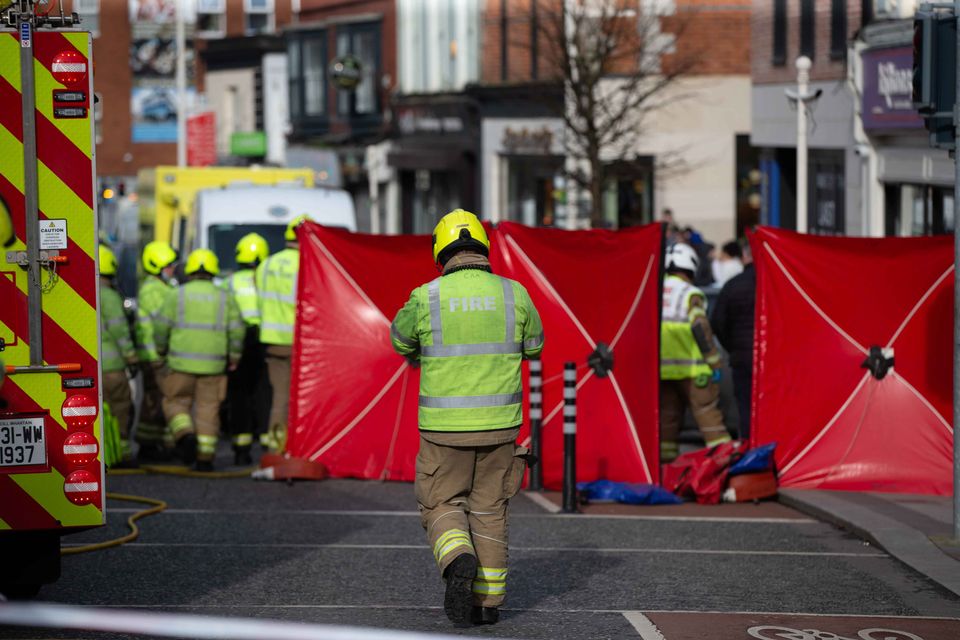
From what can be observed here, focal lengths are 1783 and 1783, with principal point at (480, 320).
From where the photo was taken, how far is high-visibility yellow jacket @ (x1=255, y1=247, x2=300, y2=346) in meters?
14.7

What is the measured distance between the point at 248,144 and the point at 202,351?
1736 inches

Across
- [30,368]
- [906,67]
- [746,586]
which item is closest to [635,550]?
[746,586]

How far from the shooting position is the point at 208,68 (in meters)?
65.0

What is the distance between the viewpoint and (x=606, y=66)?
30.1m

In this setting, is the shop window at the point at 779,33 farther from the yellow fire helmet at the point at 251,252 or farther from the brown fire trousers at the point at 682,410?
the brown fire trousers at the point at 682,410

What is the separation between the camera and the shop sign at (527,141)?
116 feet

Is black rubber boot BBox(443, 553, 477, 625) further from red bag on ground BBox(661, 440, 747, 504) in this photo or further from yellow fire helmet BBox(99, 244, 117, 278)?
yellow fire helmet BBox(99, 244, 117, 278)

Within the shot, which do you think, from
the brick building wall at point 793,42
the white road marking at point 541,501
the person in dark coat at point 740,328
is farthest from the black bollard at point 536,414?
the brick building wall at point 793,42

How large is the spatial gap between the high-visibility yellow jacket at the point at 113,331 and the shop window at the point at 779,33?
53.3ft

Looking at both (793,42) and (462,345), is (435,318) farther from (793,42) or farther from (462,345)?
(793,42)

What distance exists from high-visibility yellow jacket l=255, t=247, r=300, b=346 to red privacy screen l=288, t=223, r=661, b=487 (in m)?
1.01

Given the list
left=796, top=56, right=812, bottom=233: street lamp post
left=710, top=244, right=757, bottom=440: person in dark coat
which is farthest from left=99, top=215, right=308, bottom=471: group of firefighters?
left=796, top=56, right=812, bottom=233: street lamp post

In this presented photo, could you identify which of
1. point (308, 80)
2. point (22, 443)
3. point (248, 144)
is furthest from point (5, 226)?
point (248, 144)

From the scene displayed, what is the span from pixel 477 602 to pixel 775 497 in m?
5.27
